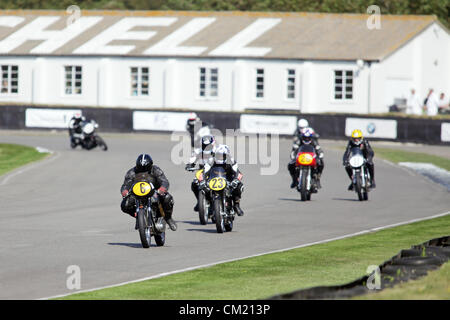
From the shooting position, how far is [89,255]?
14.5 metres

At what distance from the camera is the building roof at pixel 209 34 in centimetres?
5734

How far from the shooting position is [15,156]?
36.0 meters

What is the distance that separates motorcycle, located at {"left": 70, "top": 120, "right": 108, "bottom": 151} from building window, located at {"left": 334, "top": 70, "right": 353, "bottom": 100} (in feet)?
64.8

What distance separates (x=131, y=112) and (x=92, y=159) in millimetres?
15033

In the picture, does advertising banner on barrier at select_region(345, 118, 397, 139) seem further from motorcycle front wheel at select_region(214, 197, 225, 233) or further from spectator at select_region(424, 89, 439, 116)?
motorcycle front wheel at select_region(214, 197, 225, 233)

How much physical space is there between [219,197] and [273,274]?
4.57 m

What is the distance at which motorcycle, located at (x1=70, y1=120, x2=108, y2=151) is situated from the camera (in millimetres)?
39500

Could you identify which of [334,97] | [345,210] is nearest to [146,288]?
[345,210]

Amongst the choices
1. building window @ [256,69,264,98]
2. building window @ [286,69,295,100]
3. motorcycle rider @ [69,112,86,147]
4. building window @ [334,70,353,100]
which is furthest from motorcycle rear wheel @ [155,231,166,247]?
building window @ [256,69,264,98]

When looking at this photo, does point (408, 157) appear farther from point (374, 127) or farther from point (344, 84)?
point (344, 84)

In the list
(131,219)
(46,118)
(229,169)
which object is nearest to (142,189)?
(229,169)
